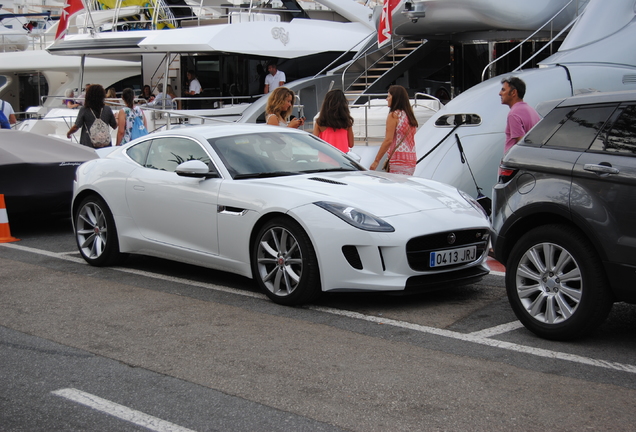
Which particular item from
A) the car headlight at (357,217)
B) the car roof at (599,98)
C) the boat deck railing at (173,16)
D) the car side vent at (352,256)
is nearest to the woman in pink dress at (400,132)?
the car headlight at (357,217)

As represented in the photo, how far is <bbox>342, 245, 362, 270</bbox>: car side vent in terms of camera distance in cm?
610

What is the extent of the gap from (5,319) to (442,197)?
357 cm

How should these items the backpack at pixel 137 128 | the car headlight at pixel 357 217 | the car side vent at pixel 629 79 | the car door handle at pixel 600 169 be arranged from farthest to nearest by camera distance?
the backpack at pixel 137 128 → the car side vent at pixel 629 79 → the car headlight at pixel 357 217 → the car door handle at pixel 600 169

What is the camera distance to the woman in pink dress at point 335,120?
930 cm

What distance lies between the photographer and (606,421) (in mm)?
4008

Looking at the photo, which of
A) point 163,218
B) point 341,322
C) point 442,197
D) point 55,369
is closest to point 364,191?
point 442,197

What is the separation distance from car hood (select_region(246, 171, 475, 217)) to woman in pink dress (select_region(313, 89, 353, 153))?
2.12 metres

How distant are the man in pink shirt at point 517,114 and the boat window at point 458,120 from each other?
226cm

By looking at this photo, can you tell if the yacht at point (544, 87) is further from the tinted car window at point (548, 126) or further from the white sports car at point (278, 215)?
→ the tinted car window at point (548, 126)

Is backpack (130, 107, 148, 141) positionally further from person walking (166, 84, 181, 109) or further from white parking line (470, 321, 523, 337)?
white parking line (470, 321, 523, 337)

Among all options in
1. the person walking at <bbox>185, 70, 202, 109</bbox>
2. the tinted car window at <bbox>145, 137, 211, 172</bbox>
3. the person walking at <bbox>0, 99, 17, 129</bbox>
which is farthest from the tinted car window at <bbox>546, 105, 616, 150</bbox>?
the person walking at <bbox>185, 70, 202, 109</bbox>

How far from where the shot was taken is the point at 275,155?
7.39m

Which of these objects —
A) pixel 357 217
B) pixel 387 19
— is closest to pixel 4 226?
pixel 357 217

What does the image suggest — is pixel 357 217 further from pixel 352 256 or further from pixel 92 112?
pixel 92 112
